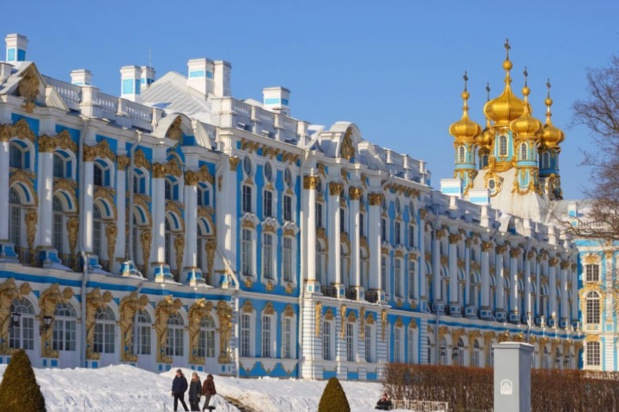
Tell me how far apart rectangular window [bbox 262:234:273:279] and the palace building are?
73mm

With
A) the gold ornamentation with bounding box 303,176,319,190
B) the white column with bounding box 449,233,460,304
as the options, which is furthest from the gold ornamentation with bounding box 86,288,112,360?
the white column with bounding box 449,233,460,304

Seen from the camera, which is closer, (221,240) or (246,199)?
(221,240)

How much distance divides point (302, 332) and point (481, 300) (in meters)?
23.8

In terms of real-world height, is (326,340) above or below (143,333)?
below

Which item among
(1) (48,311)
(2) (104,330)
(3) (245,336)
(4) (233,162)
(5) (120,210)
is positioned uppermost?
(4) (233,162)

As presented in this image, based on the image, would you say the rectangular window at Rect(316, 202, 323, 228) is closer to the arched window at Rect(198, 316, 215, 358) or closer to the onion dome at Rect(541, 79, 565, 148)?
the arched window at Rect(198, 316, 215, 358)

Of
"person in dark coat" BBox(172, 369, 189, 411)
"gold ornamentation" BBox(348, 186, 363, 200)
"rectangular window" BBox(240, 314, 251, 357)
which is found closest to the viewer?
"person in dark coat" BBox(172, 369, 189, 411)

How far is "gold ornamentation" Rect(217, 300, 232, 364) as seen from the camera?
197ft

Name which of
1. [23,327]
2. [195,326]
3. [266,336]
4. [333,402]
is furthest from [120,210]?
[333,402]

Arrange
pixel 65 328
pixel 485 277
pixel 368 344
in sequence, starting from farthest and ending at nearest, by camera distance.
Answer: pixel 485 277 → pixel 368 344 → pixel 65 328

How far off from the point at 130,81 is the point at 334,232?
10.2 meters

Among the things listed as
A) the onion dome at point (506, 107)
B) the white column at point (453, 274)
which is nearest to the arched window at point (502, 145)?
the onion dome at point (506, 107)

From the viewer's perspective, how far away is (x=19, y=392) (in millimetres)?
31734

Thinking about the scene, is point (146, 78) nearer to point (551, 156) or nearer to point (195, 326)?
point (195, 326)
